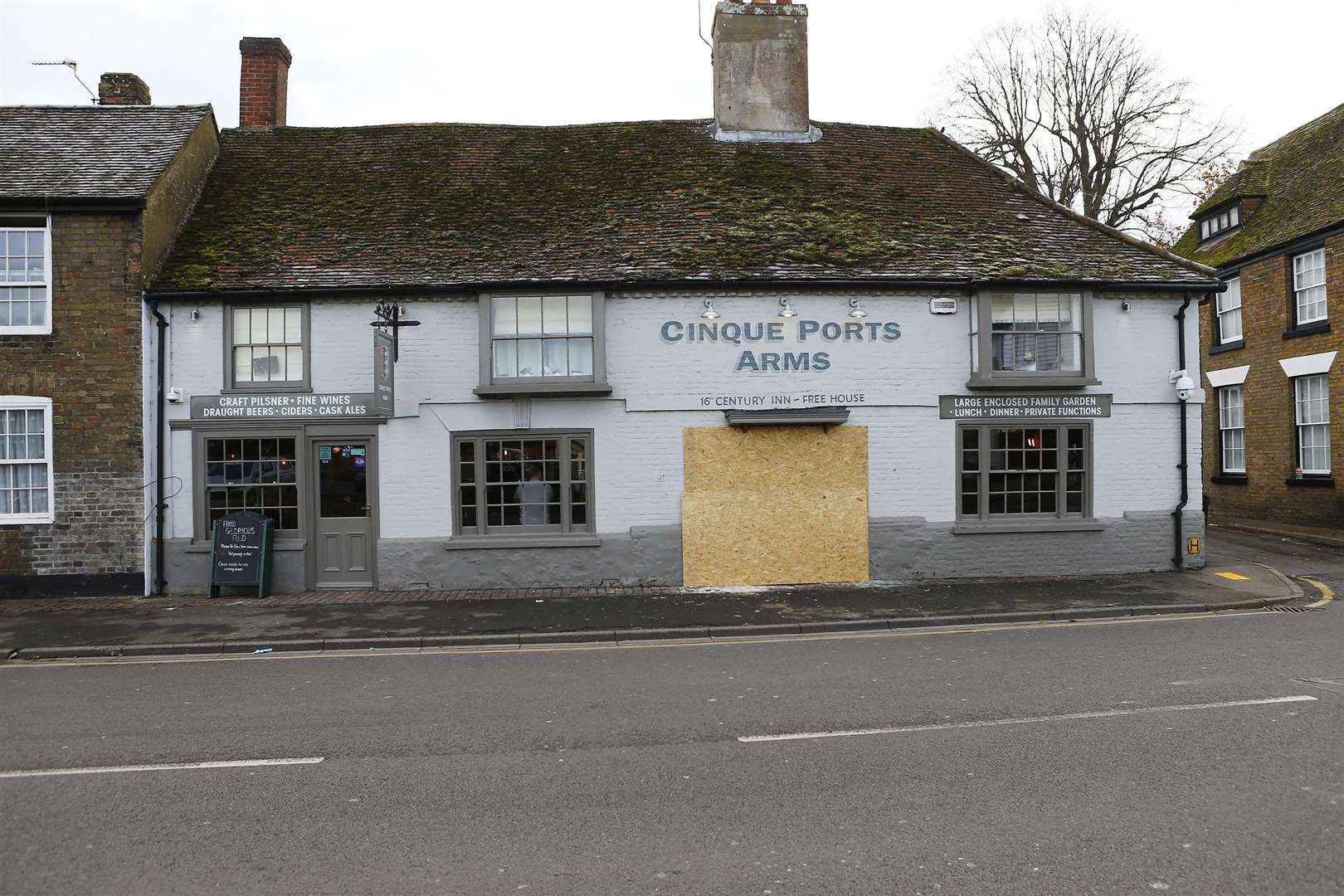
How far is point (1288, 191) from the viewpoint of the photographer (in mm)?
21562

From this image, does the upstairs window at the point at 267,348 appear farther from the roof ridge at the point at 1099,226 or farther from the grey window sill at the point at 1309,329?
the grey window sill at the point at 1309,329

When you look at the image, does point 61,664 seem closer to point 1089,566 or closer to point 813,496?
A: point 813,496

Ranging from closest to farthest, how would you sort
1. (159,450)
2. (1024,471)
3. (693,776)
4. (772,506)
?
(693,776) → (159,450) → (772,506) → (1024,471)

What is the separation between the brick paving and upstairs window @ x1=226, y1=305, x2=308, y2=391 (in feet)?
10.5

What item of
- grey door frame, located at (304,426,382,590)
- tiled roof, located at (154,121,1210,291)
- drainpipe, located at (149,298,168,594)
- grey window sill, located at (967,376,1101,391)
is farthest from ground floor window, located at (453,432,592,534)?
grey window sill, located at (967,376,1101,391)

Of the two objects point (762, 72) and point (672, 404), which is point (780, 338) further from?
point (762, 72)

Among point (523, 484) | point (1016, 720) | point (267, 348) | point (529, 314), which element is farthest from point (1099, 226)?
point (267, 348)

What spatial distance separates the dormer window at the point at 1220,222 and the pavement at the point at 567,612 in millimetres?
12611

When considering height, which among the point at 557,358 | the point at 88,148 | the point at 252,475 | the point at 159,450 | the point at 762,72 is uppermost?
the point at 762,72

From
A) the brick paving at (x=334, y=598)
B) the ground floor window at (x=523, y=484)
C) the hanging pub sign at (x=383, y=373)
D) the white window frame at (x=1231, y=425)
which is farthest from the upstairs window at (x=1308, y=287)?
the hanging pub sign at (x=383, y=373)

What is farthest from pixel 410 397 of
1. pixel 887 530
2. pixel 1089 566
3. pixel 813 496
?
pixel 1089 566

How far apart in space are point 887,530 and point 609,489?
14.4ft

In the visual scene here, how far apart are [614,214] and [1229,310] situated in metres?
16.7

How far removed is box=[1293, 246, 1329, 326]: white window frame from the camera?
19.0 m
